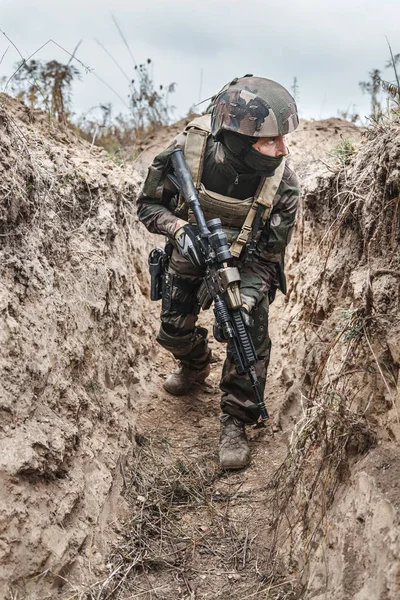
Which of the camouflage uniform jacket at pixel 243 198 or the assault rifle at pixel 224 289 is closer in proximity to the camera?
the assault rifle at pixel 224 289

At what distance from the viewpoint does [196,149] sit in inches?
141

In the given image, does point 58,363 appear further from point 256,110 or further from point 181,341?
point 256,110

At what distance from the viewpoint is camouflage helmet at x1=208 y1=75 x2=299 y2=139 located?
3.25 m

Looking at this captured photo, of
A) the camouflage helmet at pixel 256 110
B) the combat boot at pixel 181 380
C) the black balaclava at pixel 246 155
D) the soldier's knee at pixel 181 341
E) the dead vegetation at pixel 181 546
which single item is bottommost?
the dead vegetation at pixel 181 546

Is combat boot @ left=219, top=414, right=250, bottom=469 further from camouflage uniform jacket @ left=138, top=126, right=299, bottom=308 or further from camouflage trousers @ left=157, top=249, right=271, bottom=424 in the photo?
camouflage uniform jacket @ left=138, top=126, right=299, bottom=308

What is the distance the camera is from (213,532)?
2957 mm

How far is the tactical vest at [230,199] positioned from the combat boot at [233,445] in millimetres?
1055

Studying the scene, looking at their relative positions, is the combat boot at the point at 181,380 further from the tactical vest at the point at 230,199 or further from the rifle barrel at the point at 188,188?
the rifle barrel at the point at 188,188

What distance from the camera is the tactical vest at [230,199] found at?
355cm

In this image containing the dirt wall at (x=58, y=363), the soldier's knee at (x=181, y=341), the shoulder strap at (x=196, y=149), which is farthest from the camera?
the soldier's knee at (x=181, y=341)

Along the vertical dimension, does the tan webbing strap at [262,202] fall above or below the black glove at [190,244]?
above

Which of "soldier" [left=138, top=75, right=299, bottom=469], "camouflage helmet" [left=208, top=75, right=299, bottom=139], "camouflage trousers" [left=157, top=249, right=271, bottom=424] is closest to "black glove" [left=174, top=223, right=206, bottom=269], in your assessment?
"soldier" [left=138, top=75, right=299, bottom=469]

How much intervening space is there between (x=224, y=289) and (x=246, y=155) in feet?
2.55

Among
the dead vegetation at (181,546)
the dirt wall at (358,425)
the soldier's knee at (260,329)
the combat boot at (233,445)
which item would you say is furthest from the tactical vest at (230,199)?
the dead vegetation at (181,546)
